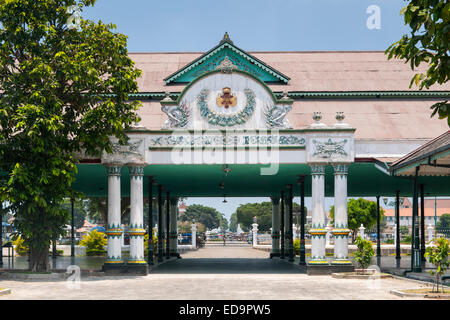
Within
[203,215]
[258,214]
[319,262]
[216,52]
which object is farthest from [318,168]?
[203,215]

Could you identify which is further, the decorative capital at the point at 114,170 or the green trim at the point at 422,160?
the decorative capital at the point at 114,170

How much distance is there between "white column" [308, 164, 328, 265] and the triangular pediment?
5251mm

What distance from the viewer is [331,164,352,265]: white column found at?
25359mm

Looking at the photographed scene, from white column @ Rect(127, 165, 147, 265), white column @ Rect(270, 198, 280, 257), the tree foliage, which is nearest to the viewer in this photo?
white column @ Rect(127, 165, 147, 265)

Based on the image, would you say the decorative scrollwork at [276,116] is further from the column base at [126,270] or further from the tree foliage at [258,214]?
the tree foliage at [258,214]

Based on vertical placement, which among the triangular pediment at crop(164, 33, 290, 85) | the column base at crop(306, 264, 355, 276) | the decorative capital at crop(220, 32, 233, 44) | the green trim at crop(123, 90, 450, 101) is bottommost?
the column base at crop(306, 264, 355, 276)

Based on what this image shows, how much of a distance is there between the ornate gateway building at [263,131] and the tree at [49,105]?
6.99 feet

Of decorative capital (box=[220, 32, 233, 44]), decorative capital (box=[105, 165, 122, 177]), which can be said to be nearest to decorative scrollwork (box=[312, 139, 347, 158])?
decorative capital (box=[220, 32, 233, 44])

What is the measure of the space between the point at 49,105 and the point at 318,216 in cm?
1183

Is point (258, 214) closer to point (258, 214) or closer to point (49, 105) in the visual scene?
point (258, 214)

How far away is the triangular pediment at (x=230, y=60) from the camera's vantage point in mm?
27844

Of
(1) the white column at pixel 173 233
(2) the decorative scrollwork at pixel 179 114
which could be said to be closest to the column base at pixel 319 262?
(2) the decorative scrollwork at pixel 179 114

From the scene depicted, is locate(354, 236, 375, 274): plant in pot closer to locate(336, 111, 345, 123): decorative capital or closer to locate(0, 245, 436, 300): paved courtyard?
locate(0, 245, 436, 300): paved courtyard

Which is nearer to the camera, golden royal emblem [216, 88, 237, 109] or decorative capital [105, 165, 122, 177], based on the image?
decorative capital [105, 165, 122, 177]
